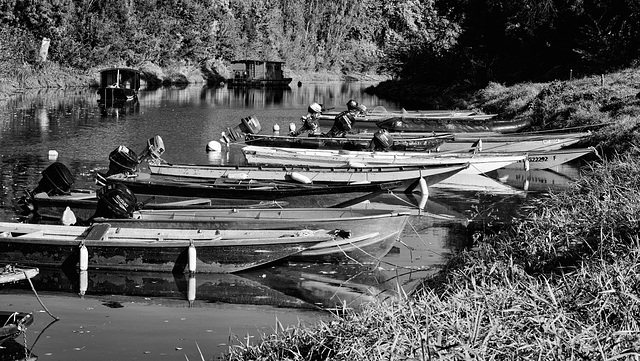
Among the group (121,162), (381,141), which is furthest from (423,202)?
(121,162)

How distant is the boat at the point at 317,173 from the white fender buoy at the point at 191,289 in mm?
6091

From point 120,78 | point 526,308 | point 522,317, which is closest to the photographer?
point 522,317

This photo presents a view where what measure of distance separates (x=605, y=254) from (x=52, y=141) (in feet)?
79.3

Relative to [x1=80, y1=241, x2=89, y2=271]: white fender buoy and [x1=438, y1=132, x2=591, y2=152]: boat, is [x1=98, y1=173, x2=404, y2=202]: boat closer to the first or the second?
[x1=80, y1=241, x2=89, y2=271]: white fender buoy

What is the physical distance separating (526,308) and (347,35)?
102m

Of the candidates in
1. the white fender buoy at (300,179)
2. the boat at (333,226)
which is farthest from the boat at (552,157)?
the boat at (333,226)

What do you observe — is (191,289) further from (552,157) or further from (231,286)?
(552,157)

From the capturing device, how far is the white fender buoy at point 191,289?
11.7 metres

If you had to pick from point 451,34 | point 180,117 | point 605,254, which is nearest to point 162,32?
point 451,34

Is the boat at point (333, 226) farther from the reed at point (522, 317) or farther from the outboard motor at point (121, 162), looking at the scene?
the reed at point (522, 317)

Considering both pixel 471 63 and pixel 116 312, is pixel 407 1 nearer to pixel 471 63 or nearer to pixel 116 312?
pixel 471 63

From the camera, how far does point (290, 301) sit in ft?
38.3

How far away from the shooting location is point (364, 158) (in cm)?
2227

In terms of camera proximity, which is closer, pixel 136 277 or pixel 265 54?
pixel 136 277
